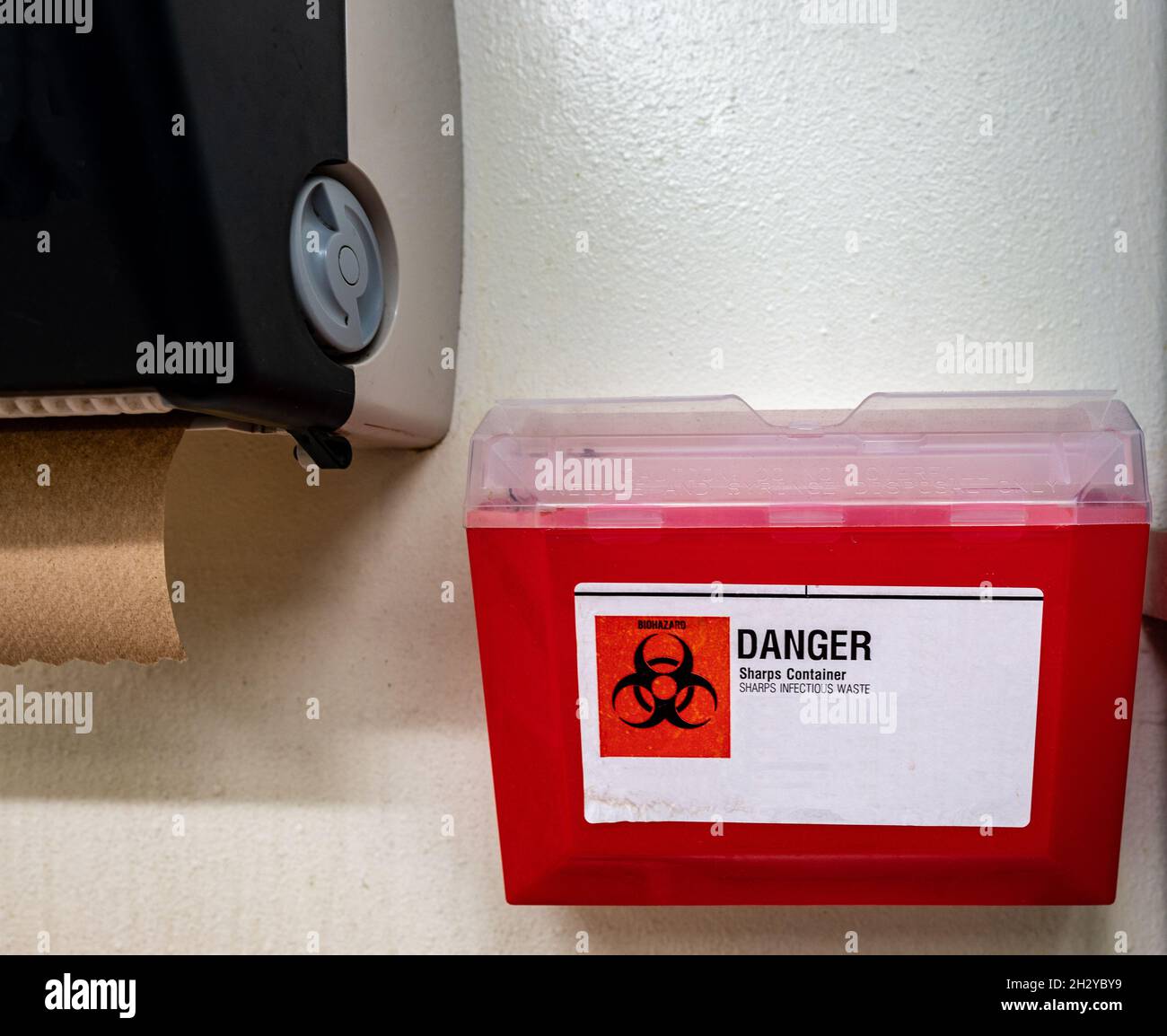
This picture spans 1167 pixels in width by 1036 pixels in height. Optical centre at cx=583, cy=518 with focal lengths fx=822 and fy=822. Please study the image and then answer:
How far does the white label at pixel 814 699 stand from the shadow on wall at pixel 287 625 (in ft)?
0.47

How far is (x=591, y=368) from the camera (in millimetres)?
495

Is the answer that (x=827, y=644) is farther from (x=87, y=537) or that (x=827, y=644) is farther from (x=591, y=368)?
(x=87, y=537)

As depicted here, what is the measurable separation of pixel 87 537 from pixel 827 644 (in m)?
0.34

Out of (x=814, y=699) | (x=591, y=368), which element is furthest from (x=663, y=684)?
(x=591, y=368)

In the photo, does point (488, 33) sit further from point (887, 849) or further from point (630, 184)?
point (887, 849)

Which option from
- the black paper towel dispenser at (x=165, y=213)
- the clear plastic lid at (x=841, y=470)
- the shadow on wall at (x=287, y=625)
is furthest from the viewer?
the shadow on wall at (x=287, y=625)

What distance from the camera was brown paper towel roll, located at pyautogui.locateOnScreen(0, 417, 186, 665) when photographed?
36cm

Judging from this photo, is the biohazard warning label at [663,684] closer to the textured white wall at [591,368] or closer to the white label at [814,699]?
the white label at [814,699]

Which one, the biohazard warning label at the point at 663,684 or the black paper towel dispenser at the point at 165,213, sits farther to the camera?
the biohazard warning label at the point at 663,684

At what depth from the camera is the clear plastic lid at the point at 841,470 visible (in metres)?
0.38

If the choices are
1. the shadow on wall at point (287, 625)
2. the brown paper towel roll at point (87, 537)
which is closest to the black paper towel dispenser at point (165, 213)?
the brown paper towel roll at point (87, 537)

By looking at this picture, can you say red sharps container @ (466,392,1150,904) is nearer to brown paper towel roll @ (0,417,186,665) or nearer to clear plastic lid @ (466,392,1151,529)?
clear plastic lid @ (466,392,1151,529)

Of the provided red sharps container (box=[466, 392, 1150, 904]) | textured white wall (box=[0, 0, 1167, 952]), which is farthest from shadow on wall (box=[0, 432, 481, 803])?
red sharps container (box=[466, 392, 1150, 904])

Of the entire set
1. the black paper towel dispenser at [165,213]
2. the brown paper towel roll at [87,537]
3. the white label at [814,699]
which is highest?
the black paper towel dispenser at [165,213]
